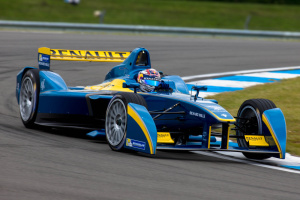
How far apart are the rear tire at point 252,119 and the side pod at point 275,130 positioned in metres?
0.08

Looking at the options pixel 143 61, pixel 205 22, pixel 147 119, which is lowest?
pixel 147 119

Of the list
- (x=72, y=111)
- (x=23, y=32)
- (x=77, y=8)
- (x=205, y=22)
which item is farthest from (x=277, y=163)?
(x=77, y=8)

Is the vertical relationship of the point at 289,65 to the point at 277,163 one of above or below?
above

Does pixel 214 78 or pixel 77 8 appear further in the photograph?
pixel 77 8

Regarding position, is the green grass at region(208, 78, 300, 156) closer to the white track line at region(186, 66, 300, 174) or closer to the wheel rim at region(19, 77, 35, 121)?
the white track line at region(186, 66, 300, 174)

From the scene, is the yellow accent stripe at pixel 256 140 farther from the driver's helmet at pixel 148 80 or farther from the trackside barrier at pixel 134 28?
the trackside barrier at pixel 134 28

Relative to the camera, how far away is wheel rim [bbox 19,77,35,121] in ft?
30.7

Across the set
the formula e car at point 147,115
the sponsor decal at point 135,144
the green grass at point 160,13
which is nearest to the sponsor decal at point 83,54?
the formula e car at point 147,115

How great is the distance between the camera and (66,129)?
9492mm

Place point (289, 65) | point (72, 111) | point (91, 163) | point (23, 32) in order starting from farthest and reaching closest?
point (23, 32), point (289, 65), point (72, 111), point (91, 163)

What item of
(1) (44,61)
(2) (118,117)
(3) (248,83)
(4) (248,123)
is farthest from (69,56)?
(3) (248,83)

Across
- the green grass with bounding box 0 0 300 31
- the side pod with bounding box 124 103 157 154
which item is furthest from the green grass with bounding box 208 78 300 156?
the green grass with bounding box 0 0 300 31

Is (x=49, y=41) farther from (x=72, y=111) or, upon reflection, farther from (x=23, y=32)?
(x=72, y=111)

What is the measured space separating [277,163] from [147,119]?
171 cm
